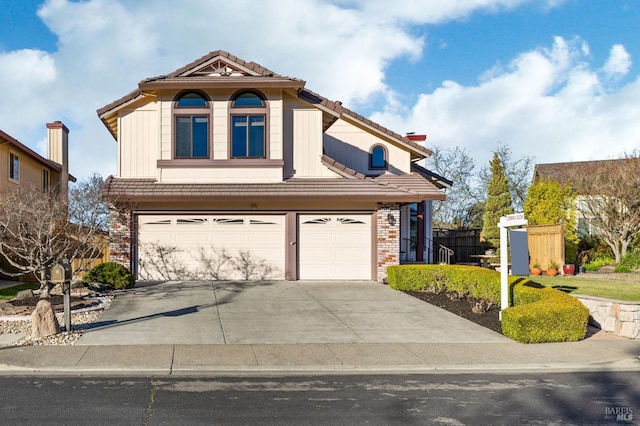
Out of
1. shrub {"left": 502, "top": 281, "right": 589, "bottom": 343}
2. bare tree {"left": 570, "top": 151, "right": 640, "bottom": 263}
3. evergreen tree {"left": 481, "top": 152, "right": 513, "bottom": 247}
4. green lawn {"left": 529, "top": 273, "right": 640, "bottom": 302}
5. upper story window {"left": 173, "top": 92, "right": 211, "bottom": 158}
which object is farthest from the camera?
evergreen tree {"left": 481, "top": 152, "right": 513, "bottom": 247}

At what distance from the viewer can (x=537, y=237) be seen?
22.2 m

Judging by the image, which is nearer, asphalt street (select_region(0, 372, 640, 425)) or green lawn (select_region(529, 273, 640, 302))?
asphalt street (select_region(0, 372, 640, 425))

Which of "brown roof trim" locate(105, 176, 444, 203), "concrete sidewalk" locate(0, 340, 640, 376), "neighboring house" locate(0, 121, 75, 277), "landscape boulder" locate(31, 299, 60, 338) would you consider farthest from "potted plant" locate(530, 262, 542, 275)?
"neighboring house" locate(0, 121, 75, 277)

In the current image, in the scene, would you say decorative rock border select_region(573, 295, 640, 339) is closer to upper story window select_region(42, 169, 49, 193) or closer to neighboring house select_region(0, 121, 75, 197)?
neighboring house select_region(0, 121, 75, 197)

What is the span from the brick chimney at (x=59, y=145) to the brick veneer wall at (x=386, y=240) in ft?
56.1

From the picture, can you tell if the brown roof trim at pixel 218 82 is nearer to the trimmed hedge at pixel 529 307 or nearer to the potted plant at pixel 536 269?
the trimmed hedge at pixel 529 307

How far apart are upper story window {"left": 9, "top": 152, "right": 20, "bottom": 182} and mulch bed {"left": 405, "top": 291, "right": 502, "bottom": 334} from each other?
58.0 feet

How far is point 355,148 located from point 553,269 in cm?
917

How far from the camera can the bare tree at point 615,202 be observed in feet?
70.9

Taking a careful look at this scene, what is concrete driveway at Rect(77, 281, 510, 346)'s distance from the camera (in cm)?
992

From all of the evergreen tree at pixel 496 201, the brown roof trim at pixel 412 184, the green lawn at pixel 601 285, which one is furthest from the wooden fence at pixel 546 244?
the evergreen tree at pixel 496 201

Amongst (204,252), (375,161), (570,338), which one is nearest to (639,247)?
(375,161)

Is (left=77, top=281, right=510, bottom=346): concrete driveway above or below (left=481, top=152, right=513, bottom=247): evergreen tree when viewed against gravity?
below

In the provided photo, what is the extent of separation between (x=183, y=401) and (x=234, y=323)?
4.78 metres
